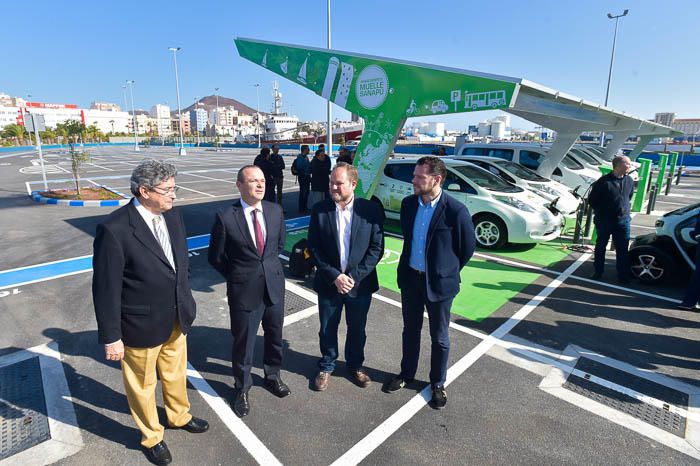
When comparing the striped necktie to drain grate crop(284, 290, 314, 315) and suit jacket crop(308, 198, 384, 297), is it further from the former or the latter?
drain grate crop(284, 290, 314, 315)

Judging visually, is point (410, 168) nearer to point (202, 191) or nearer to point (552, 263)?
point (552, 263)

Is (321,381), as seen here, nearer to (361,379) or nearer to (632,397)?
(361,379)

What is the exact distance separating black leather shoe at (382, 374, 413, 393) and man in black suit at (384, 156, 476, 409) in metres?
0.27

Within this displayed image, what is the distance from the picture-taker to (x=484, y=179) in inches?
311

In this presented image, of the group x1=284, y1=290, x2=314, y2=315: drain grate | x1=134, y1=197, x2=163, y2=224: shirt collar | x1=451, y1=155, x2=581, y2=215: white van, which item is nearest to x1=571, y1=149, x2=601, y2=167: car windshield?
x1=451, y1=155, x2=581, y2=215: white van

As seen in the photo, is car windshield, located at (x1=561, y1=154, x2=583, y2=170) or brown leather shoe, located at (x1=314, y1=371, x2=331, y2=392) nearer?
brown leather shoe, located at (x1=314, y1=371, x2=331, y2=392)

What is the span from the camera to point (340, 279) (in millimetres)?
2986

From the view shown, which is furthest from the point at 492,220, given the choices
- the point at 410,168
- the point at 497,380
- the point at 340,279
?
the point at 340,279

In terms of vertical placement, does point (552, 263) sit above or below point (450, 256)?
below

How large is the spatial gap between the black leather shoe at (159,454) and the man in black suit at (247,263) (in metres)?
0.56

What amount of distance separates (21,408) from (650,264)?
24.5 ft

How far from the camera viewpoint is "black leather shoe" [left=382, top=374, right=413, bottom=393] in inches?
128

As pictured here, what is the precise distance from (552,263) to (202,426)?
6157mm

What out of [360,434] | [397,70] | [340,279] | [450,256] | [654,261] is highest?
[397,70]
